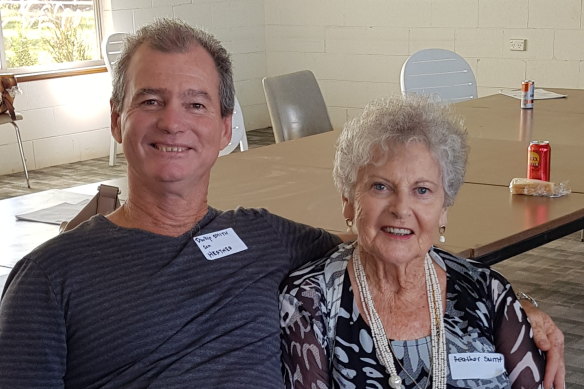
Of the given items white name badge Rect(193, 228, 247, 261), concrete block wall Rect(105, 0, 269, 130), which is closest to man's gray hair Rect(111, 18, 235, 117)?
white name badge Rect(193, 228, 247, 261)

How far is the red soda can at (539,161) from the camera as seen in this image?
10.1ft

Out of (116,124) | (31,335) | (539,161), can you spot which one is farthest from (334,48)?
(31,335)

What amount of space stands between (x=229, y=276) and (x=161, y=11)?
7.09 metres

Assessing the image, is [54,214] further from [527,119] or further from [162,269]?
[527,119]

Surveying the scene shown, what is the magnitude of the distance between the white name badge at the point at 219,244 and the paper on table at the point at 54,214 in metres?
0.89

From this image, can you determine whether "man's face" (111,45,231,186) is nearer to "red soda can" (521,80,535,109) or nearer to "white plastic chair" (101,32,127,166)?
"red soda can" (521,80,535,109)

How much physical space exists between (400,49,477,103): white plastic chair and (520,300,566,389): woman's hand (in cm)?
373

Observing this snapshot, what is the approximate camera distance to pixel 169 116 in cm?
190

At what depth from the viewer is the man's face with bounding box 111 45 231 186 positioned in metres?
1.90

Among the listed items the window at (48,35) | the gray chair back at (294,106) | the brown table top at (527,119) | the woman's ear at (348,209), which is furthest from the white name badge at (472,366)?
the window at (48,35)

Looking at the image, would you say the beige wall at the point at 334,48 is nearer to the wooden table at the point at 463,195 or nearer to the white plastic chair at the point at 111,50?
the white plastic chair at the point at 111,50

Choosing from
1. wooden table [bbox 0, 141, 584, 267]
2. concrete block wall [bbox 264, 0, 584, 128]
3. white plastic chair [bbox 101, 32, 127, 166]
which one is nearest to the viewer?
wooden table [bbox 0, 141, 584, 267]

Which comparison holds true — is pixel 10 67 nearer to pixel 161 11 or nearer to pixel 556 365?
pixel 161 11

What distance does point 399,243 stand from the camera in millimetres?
1857
